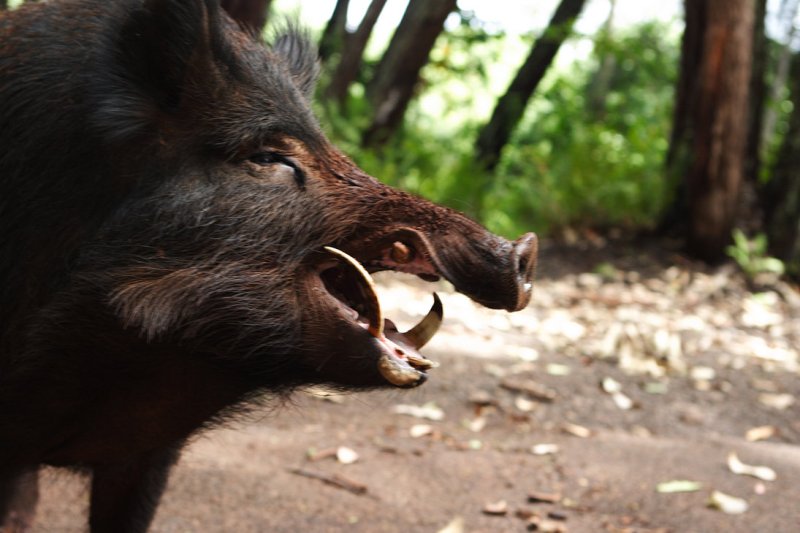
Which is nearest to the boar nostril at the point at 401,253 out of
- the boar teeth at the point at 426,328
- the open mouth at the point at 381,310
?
the open mouth at the point at 381,310

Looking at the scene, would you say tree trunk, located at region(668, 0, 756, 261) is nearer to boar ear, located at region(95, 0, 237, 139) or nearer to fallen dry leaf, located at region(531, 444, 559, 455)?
fallen dry leaf, located at region(531, 444, 559, 455)

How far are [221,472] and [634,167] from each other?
22.3 ft

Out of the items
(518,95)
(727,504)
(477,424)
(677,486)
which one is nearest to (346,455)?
(477,424)

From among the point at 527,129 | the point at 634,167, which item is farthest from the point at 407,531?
the point at 527,129

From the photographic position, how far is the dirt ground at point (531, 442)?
12.3 feet

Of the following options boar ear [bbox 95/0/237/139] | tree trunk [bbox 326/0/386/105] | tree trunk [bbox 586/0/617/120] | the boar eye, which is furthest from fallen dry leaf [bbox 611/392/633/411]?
tree trunk [bbox 586/0/617/120]

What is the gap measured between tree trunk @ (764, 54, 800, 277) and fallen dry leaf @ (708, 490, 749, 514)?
17.7ft

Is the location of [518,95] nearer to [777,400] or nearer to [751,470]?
[777,400]

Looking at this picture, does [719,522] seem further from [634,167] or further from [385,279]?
[634,167]

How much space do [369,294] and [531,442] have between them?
2.73 metres

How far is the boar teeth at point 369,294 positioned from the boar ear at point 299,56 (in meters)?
0.83

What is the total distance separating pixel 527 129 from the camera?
16562mm

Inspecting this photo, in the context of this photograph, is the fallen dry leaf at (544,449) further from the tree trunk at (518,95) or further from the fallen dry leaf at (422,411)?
the tree trunk at (518,95)

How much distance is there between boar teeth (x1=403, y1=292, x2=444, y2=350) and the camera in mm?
2328
